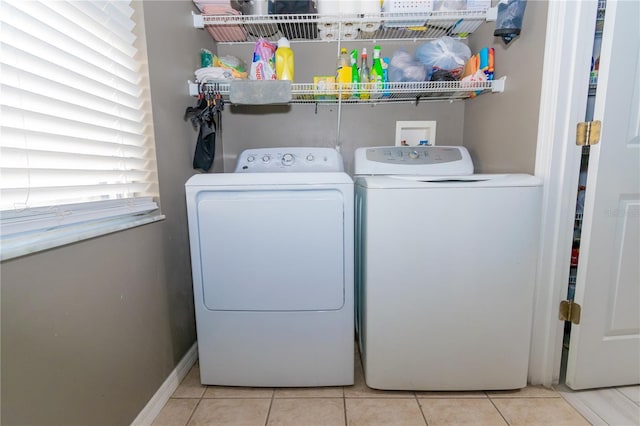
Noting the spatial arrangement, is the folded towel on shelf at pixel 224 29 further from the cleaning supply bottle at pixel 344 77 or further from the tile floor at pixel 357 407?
the tile floor at pixel 357 407

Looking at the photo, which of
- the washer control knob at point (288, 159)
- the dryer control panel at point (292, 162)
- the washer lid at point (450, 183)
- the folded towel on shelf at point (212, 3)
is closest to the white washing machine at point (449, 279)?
the washer lid at point (450, 183)

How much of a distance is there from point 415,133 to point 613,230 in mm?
1185

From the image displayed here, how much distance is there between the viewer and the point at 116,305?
1.00 m

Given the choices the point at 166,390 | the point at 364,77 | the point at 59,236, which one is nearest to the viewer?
the point at 59,236

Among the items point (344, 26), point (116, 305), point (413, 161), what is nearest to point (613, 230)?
point (413, 161)

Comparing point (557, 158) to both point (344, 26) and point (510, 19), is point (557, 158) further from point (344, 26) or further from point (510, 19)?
point (344, 26)

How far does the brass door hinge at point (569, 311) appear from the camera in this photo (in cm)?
128

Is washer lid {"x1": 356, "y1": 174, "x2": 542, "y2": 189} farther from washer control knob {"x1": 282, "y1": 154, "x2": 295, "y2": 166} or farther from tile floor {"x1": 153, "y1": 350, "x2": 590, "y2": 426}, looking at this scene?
tile floor {"x1": 153, "y1": 350, "x2": 590, "y2": 426}

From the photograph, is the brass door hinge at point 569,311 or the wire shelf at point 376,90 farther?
the wire shelf at point 376,90

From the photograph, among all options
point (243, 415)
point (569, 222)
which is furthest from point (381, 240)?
point (243, 415)

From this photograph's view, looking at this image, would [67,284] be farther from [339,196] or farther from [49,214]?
[339,196]

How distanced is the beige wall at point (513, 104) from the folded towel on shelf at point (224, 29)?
1.47 meters

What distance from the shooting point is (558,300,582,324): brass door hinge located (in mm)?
1278

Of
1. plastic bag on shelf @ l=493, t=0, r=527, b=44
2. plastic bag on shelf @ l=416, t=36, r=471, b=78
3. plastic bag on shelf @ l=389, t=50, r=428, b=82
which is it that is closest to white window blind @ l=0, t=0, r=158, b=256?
plastic bag on shelf @ l=389, t=50, r=428, b=82
